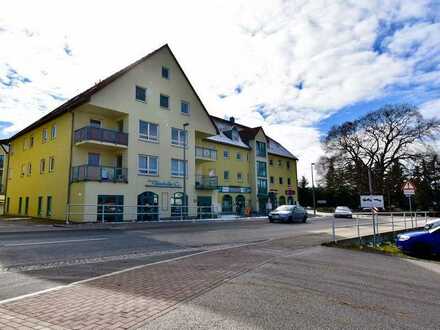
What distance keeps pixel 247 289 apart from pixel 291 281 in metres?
1.22

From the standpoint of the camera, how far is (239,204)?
144 ft

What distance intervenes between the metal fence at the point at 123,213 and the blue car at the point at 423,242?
1725 cm

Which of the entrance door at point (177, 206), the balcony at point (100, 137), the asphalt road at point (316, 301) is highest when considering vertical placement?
the balcony at point (100, 137)

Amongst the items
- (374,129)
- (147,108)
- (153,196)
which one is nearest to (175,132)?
(147,108)

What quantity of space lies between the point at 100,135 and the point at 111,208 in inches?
224

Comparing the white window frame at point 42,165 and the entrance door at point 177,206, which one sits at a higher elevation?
the white window frame at point 42,165

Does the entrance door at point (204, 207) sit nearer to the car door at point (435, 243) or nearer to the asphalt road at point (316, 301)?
the car door at point (435, 243)

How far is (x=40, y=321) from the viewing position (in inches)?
163

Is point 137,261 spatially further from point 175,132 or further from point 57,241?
point 175,132

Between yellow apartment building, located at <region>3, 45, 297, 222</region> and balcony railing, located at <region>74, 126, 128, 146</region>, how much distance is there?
0.08 m

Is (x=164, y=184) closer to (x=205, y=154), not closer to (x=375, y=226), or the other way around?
(x=205, y=154)

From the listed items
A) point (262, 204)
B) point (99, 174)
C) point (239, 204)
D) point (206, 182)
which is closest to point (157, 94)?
point (99, 174)

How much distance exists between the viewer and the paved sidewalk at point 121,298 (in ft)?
13.8

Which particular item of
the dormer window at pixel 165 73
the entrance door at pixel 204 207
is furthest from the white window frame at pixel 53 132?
the entrance door at pixel 204 207
